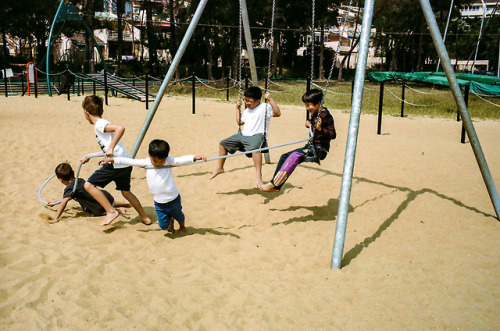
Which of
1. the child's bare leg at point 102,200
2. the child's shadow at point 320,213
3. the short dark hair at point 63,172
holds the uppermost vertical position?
the short dark hair at point 63,172

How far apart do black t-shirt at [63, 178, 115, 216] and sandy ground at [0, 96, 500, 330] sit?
170 mm

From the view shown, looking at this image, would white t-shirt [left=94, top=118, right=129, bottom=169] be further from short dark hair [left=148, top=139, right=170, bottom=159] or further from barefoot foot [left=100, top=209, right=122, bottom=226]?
short dark hair [left=148, top=139, right=170, bottom=159]

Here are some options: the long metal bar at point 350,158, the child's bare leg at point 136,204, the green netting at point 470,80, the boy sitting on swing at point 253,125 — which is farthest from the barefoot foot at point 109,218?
the green netting at point 470,80

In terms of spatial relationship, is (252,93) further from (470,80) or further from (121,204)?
(470,80)

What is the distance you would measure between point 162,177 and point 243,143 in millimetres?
1656

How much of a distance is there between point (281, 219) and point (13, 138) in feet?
19.9

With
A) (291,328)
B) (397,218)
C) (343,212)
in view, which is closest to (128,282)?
(291,328)

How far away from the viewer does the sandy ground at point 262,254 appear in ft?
9.67

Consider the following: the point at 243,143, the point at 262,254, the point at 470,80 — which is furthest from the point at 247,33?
the point at 470,80

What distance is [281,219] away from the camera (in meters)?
5.03

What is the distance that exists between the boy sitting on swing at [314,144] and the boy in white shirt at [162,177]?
0.87m

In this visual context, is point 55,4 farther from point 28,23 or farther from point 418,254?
point 418,254

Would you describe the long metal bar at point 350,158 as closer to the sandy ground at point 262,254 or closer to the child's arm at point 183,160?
the sandy ground at point 262,254

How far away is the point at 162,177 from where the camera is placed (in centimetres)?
411
